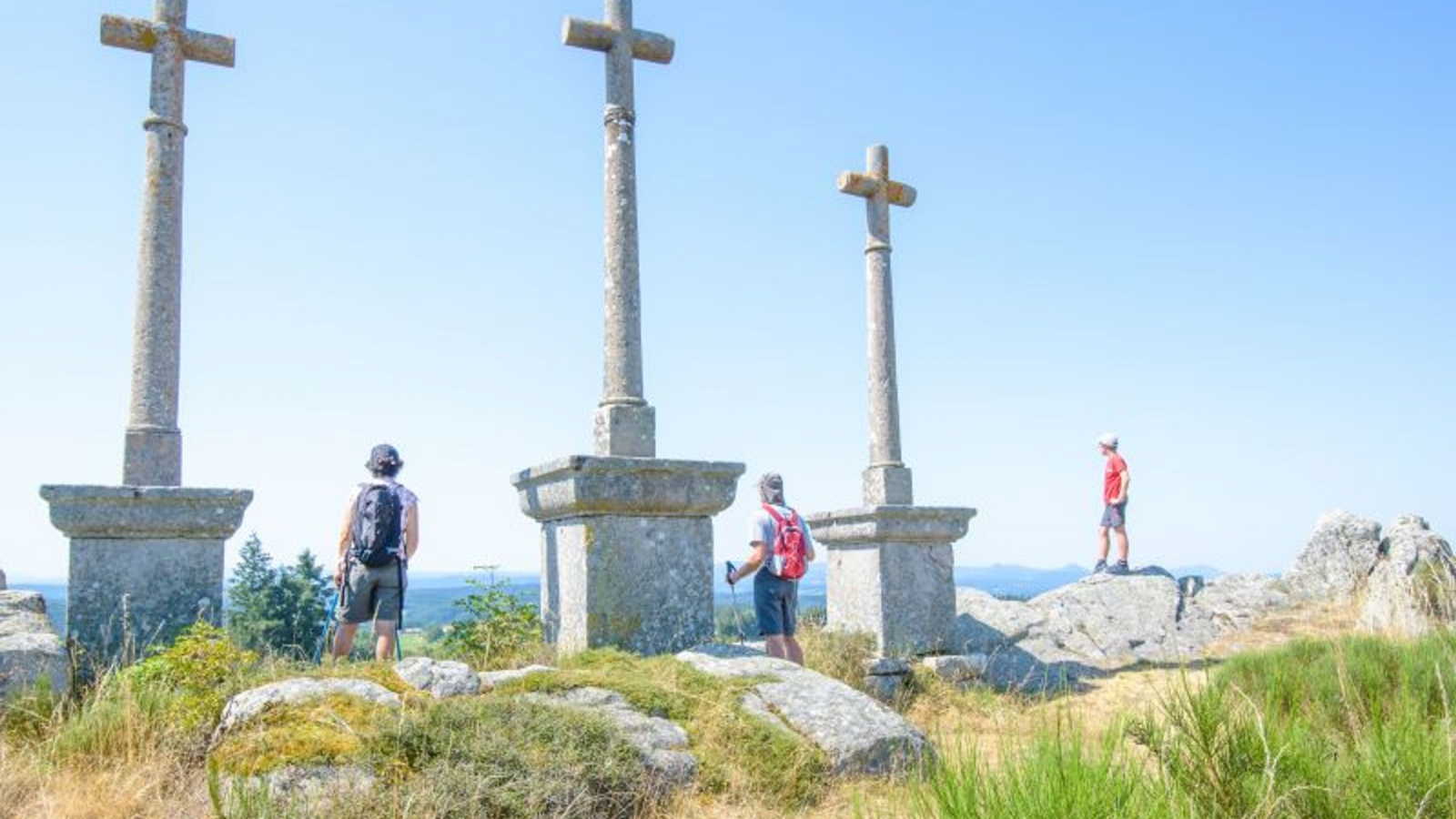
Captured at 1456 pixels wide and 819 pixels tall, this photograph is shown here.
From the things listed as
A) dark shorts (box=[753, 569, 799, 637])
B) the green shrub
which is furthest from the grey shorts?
dark shorts (box=[753, 569, 799, 637])

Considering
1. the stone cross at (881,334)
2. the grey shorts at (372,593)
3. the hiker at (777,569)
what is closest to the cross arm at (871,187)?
the stone cross at (881,334)

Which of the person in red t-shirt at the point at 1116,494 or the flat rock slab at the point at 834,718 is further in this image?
the person in red t-shirt at the point at 1116,494

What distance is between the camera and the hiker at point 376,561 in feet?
23.5

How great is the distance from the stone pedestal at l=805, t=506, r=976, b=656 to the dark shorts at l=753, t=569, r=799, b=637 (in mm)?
2208

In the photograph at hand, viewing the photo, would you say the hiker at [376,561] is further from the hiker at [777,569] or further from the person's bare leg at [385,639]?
the hiker at [777,569]

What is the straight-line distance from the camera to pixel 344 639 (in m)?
7.16

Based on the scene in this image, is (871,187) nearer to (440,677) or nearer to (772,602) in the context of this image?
(772,602)

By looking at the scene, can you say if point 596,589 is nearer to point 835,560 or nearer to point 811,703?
point 811,703

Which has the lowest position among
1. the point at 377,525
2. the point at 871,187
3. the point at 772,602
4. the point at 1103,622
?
the point at 1103,622

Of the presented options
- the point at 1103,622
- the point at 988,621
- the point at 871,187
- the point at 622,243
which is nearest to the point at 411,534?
the point at 622,243

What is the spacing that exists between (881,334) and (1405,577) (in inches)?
263

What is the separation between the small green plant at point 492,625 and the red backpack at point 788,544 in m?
1.89

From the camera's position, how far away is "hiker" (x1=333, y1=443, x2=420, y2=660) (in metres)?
7.15

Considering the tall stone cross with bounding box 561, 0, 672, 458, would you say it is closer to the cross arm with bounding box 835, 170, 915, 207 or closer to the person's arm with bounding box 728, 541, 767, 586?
the person's arm with bounding box 728, 541, 767, 586
